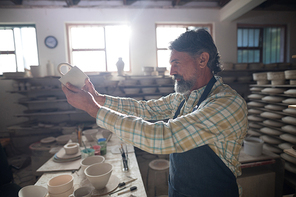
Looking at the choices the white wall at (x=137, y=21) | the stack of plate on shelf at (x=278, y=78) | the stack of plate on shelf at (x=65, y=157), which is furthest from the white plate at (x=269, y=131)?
the stack of plate on shelf at (x=65, y=157)

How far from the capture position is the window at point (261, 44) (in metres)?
5.14

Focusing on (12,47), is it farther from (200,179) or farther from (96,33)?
(200,179)

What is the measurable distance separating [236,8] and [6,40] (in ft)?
19.4

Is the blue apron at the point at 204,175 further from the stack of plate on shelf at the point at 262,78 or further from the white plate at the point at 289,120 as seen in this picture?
the stack of plate on shelf at the point at 262,78

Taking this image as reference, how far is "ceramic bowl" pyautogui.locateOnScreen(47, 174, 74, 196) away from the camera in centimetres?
112

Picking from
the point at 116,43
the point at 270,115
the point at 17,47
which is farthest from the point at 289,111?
the point at 17,47

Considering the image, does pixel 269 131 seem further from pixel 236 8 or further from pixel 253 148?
pixel 236 8

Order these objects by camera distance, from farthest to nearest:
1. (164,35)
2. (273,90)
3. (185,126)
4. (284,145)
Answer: (164,35), (273,90), (284,145), (185,126)

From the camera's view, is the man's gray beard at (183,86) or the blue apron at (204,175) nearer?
the blue apron at (204,175)

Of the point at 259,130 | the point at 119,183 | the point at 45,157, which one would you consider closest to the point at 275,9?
the point at 259,130

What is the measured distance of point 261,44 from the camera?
523 cm

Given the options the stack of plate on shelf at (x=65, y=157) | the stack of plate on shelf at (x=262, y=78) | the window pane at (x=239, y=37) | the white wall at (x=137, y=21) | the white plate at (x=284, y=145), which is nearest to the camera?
the stack of plate on shelf at (x=65, y=157)

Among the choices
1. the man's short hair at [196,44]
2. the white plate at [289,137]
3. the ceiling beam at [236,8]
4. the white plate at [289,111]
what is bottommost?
the white plate at [289,137]

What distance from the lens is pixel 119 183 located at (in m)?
1.33
